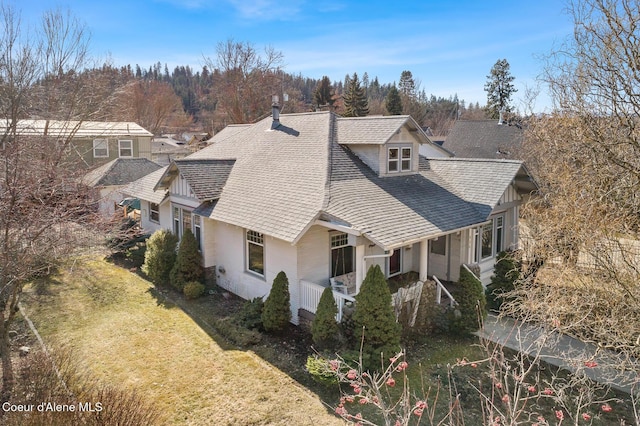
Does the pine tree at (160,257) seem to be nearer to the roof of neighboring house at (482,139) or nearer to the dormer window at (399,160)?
the dormer window at (399,160)

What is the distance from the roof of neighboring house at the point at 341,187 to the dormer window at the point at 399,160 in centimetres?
39

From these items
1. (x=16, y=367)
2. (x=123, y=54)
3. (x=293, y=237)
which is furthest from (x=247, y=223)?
(x=123, y=54)

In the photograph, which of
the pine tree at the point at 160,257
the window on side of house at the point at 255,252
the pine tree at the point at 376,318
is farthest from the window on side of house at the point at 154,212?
the pine tree at the point at 376,318

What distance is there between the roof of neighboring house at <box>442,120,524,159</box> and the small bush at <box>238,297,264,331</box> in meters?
25.8

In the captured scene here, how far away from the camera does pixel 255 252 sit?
1369cm

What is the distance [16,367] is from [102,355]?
177 cm

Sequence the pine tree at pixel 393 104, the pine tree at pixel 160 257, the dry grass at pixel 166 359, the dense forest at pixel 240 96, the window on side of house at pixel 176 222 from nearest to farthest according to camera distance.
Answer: the dry grass at pixel 166 359 → the pine tree at pixel 160 257 → the window on side of house at pixel 176 222 → the dense forest at pixel 240 96 → the pine tree at pixel 393 104

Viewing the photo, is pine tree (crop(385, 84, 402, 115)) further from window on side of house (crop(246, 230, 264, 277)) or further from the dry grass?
the dry grass

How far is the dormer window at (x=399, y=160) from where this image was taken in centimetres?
→ 1490

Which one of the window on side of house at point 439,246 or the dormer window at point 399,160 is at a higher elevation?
the dormer window at point 399,160

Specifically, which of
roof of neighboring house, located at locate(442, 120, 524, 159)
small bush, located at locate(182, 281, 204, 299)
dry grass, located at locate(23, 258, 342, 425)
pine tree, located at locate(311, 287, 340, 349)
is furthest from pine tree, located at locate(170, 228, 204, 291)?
roof of neighboring house, located at locate(442, 120, 524, 159)

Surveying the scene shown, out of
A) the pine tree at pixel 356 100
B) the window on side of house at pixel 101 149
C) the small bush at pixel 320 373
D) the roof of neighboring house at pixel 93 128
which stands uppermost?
the pine tree at pixel 356 100

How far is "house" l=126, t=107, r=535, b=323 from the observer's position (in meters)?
11.6

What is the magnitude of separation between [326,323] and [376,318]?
1.27m
